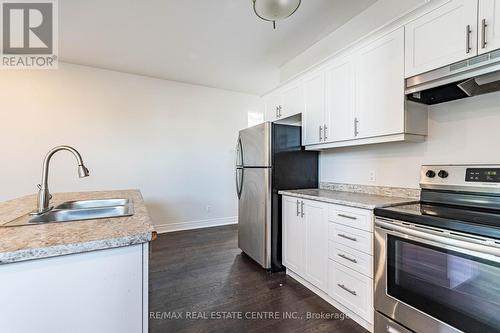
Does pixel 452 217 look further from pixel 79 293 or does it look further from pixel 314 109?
pixel 79 293

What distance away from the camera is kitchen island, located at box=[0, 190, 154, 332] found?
31.0 inches

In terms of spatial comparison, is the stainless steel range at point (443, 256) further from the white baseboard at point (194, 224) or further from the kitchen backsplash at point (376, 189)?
the white baseboard at point (194, 224)

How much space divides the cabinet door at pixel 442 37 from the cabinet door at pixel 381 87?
8 centimetres

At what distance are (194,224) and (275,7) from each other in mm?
3721

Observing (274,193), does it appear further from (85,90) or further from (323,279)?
(85,90)

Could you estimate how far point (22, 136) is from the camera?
10.8 ft

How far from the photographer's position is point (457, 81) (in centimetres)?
153

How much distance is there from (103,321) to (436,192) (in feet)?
7.05

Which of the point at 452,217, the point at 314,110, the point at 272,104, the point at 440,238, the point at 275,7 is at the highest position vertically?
the point at 275,7

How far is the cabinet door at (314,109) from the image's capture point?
2.54 metres

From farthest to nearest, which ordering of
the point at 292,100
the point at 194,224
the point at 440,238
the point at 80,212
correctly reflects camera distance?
the point at 194,224, the point at 292,100, the point at 80,212, the point at 440,238

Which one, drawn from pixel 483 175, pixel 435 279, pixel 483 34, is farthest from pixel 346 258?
pixel 483 34

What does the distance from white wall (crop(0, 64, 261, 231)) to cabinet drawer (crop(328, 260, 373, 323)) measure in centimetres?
299

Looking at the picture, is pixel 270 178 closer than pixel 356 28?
No
